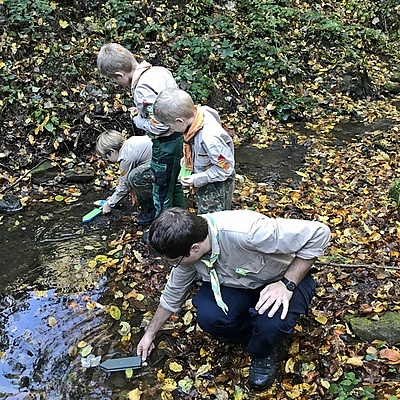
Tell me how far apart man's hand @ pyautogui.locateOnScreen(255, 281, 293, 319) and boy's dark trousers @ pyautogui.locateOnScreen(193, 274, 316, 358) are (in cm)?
6

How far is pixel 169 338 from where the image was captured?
3.30 meters

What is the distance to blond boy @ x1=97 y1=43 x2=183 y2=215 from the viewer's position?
12.7 feet

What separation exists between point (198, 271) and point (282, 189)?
292cm

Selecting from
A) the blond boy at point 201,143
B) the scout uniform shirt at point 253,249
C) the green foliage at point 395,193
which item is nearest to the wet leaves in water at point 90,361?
the scout uniform shirt at point 253,249

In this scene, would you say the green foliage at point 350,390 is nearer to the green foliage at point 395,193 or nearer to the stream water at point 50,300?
the stream water at point 50,300

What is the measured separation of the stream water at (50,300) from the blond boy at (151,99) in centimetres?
97

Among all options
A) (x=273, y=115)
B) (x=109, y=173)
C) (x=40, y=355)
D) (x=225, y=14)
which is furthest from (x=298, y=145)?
(x=40, y=355)

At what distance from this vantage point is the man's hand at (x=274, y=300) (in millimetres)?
2574

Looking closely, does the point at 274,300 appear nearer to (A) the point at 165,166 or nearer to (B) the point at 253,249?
(B) the point at 253,249

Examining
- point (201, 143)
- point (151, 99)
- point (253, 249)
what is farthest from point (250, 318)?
point (151, 99)

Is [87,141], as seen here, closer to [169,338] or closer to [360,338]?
[169,338]

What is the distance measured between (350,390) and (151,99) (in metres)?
2.55

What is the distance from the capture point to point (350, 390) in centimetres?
270

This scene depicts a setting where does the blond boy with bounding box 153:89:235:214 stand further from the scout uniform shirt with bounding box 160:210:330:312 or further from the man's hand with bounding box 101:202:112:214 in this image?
the man's hand with bounding box 101:202:112:214
